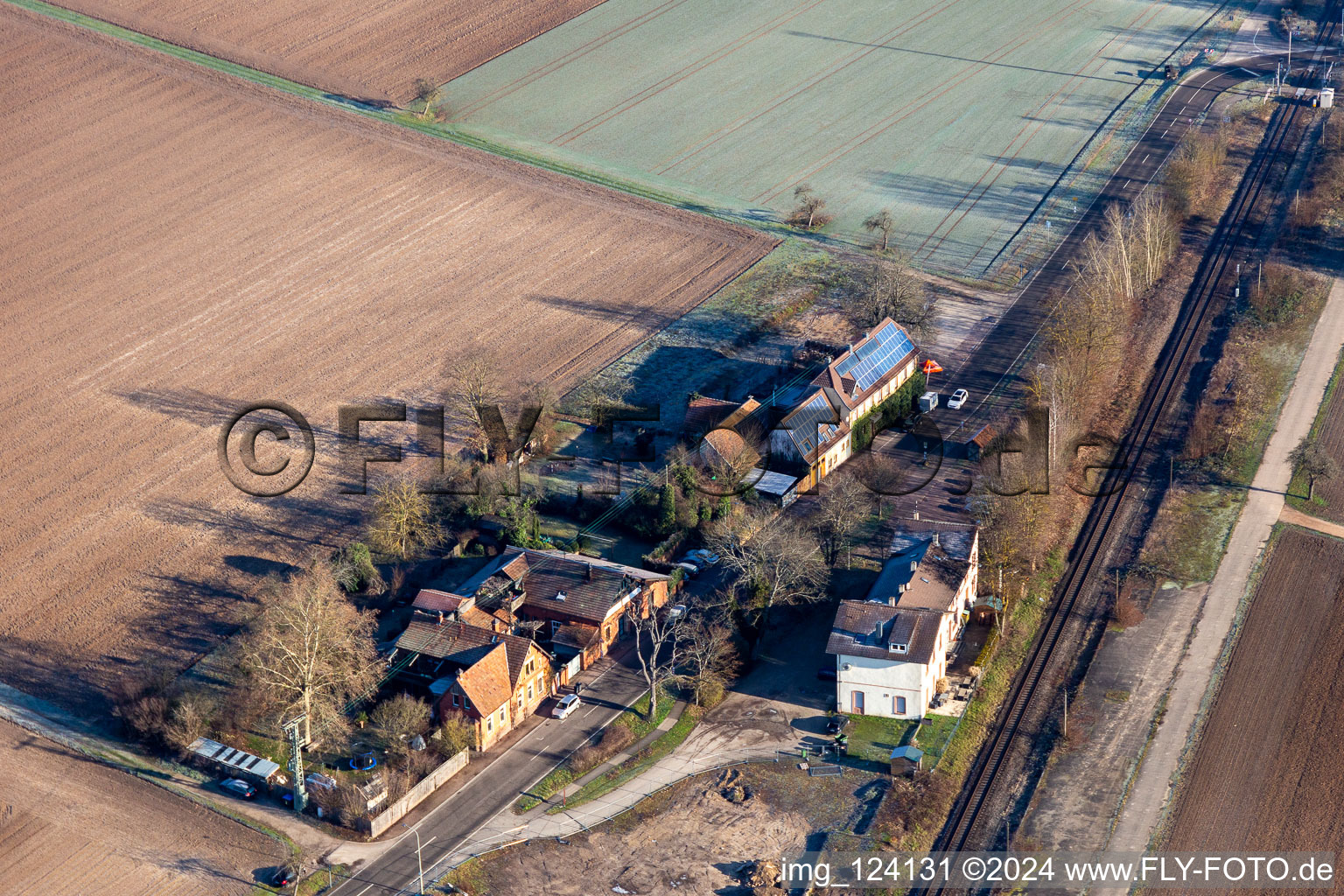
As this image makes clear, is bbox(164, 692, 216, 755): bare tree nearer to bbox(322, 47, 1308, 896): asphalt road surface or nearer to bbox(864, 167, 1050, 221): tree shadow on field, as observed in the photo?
bbox(322, 47, 1308, 896): asphalt road surface

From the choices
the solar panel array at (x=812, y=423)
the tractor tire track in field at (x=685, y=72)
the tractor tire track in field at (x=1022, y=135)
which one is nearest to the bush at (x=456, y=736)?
the solar panel array at (x=812, y=423)

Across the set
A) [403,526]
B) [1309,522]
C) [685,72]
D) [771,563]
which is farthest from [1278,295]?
[403,526]

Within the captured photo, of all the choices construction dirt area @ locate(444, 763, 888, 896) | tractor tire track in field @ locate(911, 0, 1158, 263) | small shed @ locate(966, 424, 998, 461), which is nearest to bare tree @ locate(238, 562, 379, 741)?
construction dirt area @ locate(444, 763, 888, 896)

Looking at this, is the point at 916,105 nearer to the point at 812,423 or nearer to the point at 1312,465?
the point at 812,423

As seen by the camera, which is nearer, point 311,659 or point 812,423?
point 311,659

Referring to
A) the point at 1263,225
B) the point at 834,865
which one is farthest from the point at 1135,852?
the point at 1263,225

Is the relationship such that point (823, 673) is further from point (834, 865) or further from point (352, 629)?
point (352, 629)

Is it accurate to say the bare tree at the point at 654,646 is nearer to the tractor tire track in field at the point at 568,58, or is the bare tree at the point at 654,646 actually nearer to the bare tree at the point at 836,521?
the bare tree at the point at 836,521
